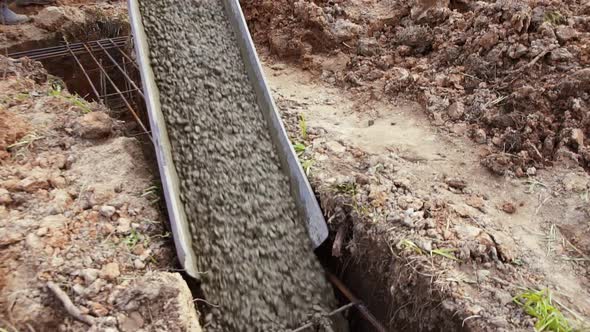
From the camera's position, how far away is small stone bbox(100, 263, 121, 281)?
2232 millimetres

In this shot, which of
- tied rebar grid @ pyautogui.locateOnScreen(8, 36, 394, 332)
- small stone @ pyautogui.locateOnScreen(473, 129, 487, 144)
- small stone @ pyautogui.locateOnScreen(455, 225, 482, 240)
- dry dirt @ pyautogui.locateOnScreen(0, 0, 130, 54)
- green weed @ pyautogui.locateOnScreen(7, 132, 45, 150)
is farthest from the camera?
dry dirt @ pyautogui.locateOnScreen(0, 0, 130, 54)

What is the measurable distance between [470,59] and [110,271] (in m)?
2.68

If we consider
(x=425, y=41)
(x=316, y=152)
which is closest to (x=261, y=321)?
(x=316, y=152)

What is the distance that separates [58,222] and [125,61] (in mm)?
2411

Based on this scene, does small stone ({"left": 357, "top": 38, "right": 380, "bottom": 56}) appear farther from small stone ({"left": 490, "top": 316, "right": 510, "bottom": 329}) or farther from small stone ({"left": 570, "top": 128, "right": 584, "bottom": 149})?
small stone ({"left": 490, "top": 316, "right": 510, "bottom": 329})

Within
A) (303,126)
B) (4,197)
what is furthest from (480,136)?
(4,197)

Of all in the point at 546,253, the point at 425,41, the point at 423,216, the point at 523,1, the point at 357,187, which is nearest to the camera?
the point at 546,253

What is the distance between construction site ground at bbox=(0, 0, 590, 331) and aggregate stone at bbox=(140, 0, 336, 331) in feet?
0.67

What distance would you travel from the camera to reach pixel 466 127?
3.13 metres

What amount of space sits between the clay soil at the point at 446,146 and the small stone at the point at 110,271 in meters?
1.15

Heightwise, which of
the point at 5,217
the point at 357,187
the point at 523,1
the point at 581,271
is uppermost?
the point at 523,1

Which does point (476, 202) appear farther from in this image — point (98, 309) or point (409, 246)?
point (98, 309)

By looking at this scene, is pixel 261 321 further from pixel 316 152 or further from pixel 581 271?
pixel 581 271

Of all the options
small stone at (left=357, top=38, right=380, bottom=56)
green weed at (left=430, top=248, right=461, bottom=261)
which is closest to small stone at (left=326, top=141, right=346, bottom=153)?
green weed at (left=430, top=248, right=461, bottom=261)
